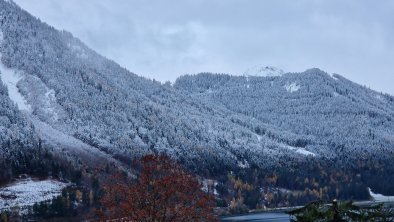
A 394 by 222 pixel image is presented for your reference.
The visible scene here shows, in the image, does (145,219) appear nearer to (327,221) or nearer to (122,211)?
(122,211)

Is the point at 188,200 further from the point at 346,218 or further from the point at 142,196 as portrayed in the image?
the point at 346,218

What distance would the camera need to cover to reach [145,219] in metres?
45.2

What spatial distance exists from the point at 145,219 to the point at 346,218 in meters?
19.3

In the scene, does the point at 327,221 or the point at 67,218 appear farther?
the point at 67,218

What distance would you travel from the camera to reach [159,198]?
46.4 metres

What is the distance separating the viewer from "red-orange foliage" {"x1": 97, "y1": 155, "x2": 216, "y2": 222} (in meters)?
45.4

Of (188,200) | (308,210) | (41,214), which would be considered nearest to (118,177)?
(188,200)

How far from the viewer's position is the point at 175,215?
45875 millimetres

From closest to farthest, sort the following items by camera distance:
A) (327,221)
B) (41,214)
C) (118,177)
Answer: (327,221)
(118,177)
(41,214)

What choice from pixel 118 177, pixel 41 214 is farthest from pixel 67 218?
pixel 118 177

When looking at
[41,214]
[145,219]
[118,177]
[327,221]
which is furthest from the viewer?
[41,214]

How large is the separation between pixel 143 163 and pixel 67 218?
16148 centimetres

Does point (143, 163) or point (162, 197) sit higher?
point (143, 163)

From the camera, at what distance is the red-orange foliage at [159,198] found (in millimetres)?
45438
